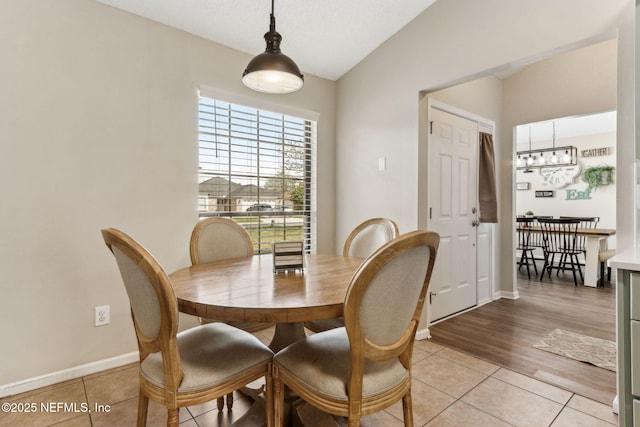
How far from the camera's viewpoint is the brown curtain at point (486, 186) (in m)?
3.65

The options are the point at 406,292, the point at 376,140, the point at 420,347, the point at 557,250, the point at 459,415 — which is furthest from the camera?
the point at 557,250

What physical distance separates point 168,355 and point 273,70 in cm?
139

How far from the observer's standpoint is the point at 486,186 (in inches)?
145

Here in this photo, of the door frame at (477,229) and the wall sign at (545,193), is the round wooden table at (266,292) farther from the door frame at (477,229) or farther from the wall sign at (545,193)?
the wall sign at (545,193)

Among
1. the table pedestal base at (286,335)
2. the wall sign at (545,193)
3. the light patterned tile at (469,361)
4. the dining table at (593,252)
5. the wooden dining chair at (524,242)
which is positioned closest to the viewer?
the table pedestal base at (286,335)

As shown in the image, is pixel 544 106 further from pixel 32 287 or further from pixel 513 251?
pixel 32 287

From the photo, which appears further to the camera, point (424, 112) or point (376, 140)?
point (376, 140)

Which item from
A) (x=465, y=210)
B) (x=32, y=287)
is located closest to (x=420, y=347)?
(x=465, y=210)

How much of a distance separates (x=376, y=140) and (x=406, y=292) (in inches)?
86.0

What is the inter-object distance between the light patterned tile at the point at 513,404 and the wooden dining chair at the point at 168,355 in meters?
1.31

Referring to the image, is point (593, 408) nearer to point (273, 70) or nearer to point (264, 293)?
point (264, 293)

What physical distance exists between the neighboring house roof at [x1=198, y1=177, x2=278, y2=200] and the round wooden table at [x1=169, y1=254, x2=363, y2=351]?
91cm

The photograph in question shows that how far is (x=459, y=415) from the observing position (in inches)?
68.6

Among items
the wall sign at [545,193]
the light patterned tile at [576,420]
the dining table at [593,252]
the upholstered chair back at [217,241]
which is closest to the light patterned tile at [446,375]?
the light patterned tile at [576,420]
